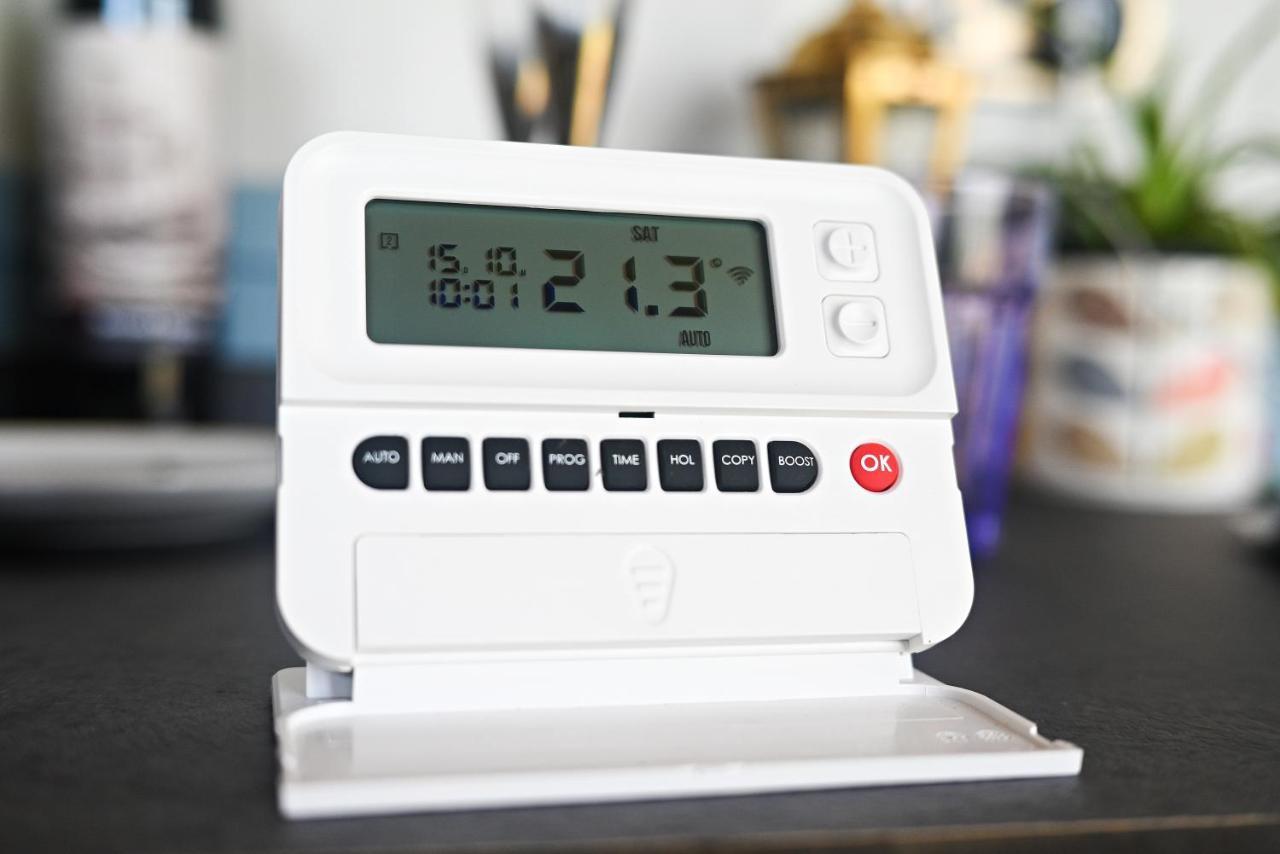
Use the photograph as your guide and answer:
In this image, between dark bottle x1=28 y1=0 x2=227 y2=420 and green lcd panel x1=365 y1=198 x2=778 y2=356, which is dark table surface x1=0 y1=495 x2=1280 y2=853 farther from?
dark bottle x1=28 y1=0 x2=227 y2=420

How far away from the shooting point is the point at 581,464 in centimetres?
40

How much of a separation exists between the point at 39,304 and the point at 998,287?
0.77 m

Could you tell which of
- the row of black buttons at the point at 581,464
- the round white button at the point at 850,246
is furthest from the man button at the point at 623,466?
the round white button at the point at 850,246

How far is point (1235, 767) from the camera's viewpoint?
1.25ft

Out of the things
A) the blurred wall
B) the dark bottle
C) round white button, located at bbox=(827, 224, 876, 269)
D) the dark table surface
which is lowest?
the dark table surface

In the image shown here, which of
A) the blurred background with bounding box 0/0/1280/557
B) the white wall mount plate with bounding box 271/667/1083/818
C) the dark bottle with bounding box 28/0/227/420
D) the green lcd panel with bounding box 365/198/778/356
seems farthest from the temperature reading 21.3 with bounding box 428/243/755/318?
the dark bottle with bounding box 28/0/227/420

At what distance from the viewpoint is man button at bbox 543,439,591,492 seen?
398 mm

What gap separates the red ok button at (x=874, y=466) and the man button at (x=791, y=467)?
0.05ft

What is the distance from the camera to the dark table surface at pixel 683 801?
0.30 meters

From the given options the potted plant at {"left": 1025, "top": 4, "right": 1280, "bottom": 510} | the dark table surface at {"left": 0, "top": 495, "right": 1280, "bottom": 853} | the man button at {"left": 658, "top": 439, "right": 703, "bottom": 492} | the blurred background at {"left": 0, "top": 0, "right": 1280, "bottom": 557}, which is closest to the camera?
the dark table surface at {"left": 0, "top": 495, "right": 1280, "bottom": 853}

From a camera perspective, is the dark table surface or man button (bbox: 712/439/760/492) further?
man button (bbox: 712/439/760/492)

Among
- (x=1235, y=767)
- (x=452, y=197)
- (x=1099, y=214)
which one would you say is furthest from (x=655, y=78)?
(x=1235, y=767)

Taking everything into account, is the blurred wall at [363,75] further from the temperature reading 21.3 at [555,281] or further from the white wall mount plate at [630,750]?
the white wall mount plate at [630,750]

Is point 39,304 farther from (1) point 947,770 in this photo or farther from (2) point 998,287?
(1) point 947,770
